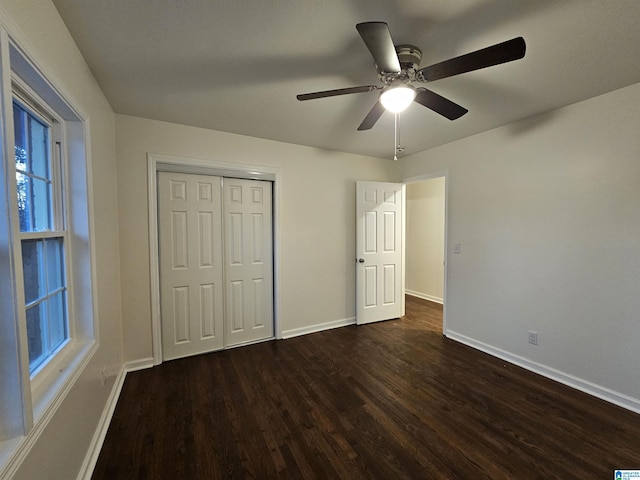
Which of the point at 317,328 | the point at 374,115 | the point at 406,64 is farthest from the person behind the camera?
Result: the point at 317,328

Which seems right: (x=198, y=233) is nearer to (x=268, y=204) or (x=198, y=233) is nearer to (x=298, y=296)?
(x=268, y=204)

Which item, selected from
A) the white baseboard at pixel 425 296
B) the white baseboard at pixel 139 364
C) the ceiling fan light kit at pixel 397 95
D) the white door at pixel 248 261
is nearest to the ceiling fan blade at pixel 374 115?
the ceiling fan light kit at pixel 397 95

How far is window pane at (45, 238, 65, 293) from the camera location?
4.57ft

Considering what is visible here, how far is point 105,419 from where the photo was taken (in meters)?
1.80

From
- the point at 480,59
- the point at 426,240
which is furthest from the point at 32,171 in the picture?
the point at 426,240

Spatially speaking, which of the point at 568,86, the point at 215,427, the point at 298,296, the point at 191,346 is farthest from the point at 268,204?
the point at 568,86

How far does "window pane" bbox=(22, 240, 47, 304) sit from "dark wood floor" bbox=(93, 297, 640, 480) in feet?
3.44

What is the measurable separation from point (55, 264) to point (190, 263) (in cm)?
137

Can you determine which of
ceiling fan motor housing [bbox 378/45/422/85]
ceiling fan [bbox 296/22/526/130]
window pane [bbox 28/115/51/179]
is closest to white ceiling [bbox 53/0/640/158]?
ceiling fan motor housing [bbox 378/45/422/85]

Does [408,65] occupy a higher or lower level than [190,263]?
higher

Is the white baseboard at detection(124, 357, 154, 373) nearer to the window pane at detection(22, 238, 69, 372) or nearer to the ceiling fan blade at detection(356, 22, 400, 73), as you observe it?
the window pane at detection(22, 238, 69, 372)

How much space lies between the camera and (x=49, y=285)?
54.4 inches

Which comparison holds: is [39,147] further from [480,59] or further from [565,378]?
[565,378]

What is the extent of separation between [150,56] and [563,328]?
372 cm
